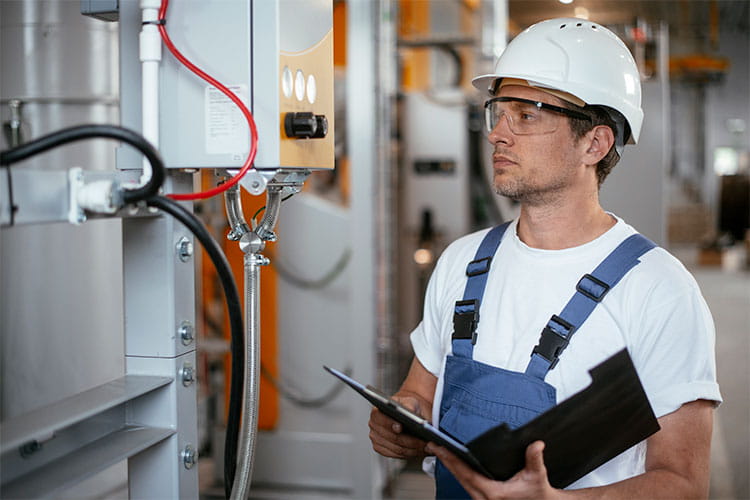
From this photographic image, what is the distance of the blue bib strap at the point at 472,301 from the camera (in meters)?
1.49

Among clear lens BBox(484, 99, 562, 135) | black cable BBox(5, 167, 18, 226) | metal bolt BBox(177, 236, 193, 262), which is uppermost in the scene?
clear lens BBox(484, 99, 562, 135)

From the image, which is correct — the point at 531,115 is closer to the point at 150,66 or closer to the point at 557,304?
the point at 557,304

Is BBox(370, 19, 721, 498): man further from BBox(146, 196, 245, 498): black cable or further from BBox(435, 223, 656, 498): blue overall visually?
BBox(146, 196, 245, 498): black cable

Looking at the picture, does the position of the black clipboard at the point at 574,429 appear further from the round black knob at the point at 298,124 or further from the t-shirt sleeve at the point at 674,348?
the round black knob at the point at 298,124

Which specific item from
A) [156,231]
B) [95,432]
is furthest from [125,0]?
[95,432]

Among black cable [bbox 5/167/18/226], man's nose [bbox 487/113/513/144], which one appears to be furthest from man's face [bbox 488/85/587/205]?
black cable [bbox 5/167/18/226]

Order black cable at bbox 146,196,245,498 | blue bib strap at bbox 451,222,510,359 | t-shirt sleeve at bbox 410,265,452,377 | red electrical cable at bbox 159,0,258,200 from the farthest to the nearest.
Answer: t-shirt sleeve at bbox 410,265,452,377, blue bib strap at bbox 451,222,510,359, red electrical cable at bbox 159,0,258,200, black cable at bbox 146,196,245,498

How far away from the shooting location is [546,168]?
5.02 ft

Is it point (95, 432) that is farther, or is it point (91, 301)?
point (91, 301)

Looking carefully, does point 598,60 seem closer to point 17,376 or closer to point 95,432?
point 95,432

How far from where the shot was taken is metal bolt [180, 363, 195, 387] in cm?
130

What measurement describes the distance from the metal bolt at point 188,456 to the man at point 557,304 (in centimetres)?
34

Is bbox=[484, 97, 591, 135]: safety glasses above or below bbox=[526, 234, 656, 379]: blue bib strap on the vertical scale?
above

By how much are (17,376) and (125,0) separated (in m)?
0.98
